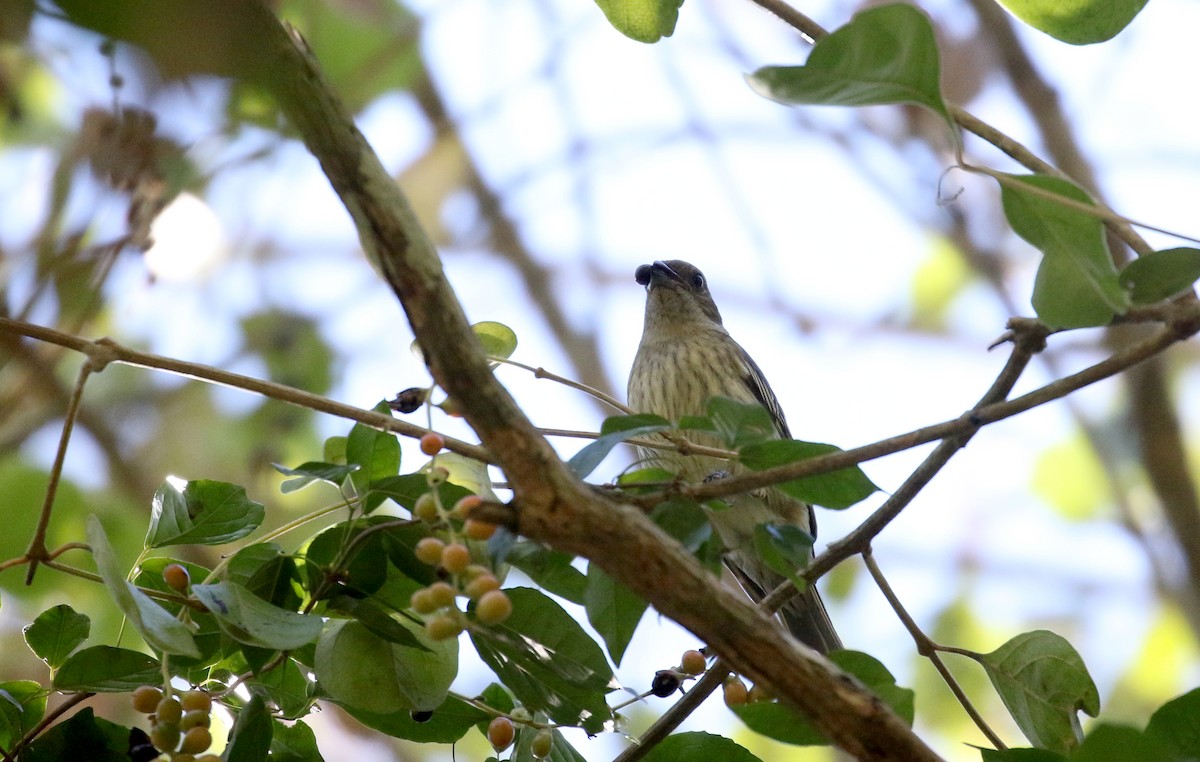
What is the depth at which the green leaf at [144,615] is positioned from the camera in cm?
165

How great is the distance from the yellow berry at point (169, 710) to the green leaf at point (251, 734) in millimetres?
178

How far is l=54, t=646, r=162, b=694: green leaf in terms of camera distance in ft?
6.31

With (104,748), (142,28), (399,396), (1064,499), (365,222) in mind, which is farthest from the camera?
(1064,499)

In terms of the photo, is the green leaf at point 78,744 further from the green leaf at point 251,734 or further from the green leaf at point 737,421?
the green leaf at point 737,421

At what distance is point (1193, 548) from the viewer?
6637 mm

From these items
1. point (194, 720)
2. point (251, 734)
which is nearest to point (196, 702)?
point (194, 720)

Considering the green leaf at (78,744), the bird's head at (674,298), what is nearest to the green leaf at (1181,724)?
the green leaf at (78,744)

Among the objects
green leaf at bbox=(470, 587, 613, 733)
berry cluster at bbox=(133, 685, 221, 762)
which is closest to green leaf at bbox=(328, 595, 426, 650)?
green leaf at bbox=(470, 587, 613, 733)

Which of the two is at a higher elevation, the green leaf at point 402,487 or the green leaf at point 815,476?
the green leaf at point 815,476

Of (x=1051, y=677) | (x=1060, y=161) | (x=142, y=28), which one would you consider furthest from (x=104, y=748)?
(x=1060, y=161)

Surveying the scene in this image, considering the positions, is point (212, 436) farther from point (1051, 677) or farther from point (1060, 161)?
point (1051, 677)

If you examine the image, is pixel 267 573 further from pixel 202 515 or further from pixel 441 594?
pixel 441 594

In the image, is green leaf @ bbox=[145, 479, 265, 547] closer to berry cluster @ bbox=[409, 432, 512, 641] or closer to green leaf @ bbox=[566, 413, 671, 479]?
berry cluster @ bbox=[409, 432, 512, 641]

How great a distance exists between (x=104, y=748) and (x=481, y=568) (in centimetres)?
84
